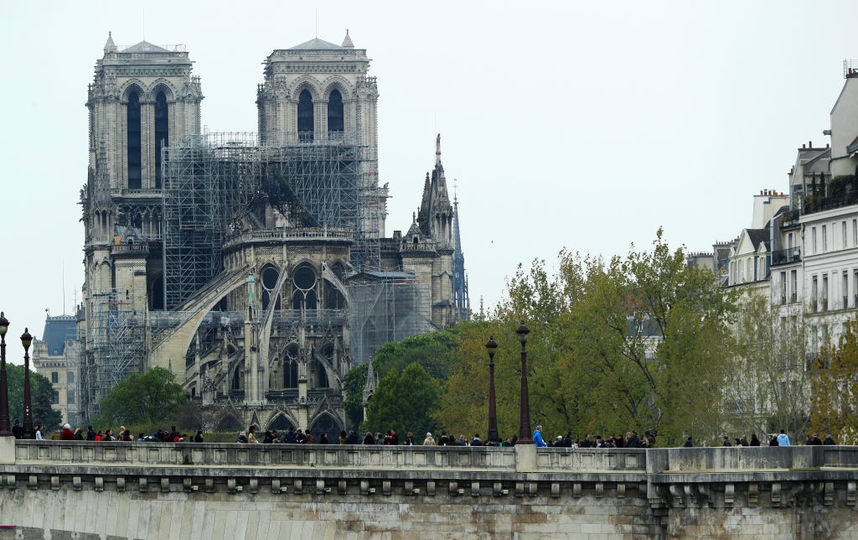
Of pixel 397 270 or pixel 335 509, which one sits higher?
pixel 397 270

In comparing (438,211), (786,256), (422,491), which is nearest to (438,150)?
(438,211)

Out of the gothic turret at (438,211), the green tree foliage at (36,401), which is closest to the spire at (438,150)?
the gothic turret at (438,211)

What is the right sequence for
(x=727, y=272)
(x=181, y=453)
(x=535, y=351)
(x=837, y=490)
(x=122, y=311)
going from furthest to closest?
(x=122, y=311) → (x=727, y=272) → (x=535, y=351) → (x=181, y=453) → (x=837, y=490)

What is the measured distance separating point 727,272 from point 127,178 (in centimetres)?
7629

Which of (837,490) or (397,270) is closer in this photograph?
(837,490)

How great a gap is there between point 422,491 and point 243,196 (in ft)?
349

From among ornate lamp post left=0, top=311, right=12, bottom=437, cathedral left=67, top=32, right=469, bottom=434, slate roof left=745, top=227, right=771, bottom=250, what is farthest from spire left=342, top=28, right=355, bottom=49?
ornate lamp post left=0, top=311, right=12, bottom=437

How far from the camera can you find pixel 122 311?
482 ft

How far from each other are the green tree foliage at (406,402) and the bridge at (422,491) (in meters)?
63.9

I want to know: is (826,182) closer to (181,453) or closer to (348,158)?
(181,453)

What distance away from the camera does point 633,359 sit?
7025 cm

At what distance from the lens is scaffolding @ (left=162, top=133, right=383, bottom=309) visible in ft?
493

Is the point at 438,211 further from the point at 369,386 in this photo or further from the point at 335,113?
the point at 369,386

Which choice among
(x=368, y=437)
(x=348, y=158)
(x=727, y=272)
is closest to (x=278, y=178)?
(x=348, y=158)
